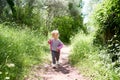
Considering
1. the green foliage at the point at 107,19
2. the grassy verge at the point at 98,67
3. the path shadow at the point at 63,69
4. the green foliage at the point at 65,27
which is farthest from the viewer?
the green foliage at the point at 65,27

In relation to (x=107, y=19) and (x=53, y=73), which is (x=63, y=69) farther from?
(x=107, y=19)

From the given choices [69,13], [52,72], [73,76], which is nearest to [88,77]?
[73,76]

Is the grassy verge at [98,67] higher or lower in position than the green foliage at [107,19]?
lower

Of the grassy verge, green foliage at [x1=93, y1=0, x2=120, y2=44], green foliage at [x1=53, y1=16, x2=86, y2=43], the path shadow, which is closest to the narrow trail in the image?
the path shadow

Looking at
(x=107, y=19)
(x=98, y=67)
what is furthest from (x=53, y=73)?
(x=107, y=19)

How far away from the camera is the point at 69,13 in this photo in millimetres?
33719

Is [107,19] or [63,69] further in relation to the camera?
[63,69]

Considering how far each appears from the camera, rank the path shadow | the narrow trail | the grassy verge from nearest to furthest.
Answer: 1. the grassy verge
2. the narrow trail
3. the path shadow

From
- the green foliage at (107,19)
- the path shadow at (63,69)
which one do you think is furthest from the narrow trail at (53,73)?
the green foliage at (107,19)

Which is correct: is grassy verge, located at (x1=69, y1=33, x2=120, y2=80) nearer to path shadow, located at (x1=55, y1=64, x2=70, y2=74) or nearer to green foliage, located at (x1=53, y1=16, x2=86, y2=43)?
path shadow, located at (x1=55, y1=64, x2=70, y2=74)

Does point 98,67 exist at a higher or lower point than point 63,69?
lower

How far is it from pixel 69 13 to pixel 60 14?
364 centimetres

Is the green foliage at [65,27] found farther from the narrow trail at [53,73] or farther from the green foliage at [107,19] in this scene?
the narrow trail at [53,73]

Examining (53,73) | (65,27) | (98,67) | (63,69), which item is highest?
(65,27)
